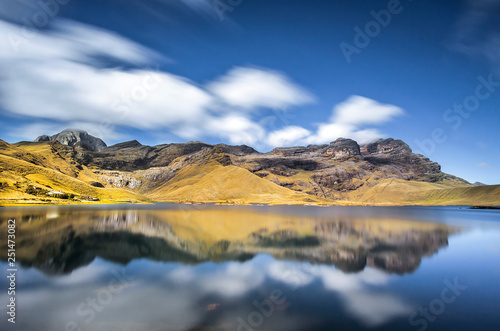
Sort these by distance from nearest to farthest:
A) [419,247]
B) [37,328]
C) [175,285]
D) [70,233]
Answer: [37,328]
[175,285]
[419,247]
[70,233]

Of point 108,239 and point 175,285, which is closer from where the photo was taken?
point 175,285

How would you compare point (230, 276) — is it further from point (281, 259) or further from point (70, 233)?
point (70, 233)

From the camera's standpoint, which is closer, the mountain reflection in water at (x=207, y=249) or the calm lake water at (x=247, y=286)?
the calm lake water at (x=247, y=286)

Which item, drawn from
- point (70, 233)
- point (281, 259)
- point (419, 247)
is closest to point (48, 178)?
point (70, 233)

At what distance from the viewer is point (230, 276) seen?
27.1m

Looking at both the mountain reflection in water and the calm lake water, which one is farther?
the mountain reflection in water

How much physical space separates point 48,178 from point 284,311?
726 ft

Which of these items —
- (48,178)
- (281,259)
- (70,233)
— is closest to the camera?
(281,259)

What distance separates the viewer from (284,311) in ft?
60.3

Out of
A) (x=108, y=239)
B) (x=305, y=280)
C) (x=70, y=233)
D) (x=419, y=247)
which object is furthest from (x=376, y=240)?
(x=70, y=233)

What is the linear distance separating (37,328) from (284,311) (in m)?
15.2

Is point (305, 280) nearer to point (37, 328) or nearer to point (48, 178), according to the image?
point (37, 328)

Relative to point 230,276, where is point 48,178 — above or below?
Answer: above

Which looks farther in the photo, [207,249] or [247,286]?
[207,249]
